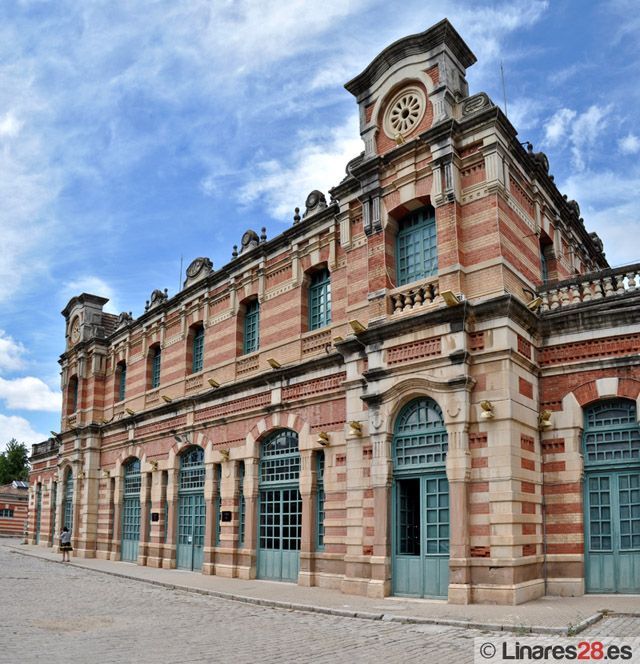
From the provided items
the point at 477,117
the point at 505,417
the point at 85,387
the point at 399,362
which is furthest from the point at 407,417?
the point at 85,387

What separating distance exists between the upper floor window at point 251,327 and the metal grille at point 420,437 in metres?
7.24

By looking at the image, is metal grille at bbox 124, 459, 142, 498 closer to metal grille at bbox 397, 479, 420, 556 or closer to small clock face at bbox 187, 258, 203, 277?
small clock face at bbox 187, 258, 203, 277

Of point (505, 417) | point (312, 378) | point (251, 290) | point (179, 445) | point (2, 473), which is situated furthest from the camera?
point (2, 473)

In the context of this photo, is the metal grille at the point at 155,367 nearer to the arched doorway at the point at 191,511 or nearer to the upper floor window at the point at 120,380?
the upper floor window at the point at 120,380

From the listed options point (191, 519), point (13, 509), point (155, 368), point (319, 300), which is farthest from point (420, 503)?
point (13, 509)

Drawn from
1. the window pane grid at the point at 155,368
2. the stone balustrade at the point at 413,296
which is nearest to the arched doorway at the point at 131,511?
the window pane grid at the point at 155,368

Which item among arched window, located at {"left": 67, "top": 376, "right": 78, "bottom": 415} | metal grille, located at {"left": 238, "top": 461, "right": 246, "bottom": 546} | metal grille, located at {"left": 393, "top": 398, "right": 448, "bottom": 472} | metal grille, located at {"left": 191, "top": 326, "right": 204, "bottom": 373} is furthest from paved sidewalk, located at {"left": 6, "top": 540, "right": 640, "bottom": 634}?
arched window, located at {"left": 67, "top": 376, "right": 78, "bottom": 415}

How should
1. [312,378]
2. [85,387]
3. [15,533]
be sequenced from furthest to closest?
[15,533] < [85,387] < [312,378]

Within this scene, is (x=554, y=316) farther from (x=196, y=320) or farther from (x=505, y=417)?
(x=196, y=320)

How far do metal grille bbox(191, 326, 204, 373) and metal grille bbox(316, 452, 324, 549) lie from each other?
7.40 metres

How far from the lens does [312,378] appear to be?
17.6 meters

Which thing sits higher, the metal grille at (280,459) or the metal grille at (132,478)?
the metal grille at (280,459)

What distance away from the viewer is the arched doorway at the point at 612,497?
1288cm

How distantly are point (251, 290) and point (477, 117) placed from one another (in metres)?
Result: 9.00
